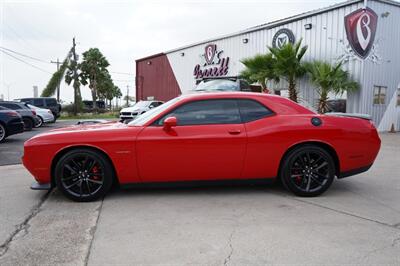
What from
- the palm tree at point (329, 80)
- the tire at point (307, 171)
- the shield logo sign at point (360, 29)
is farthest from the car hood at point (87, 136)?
the shield logo sign at point (360, 29)

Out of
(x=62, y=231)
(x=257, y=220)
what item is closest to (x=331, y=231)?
(x=257, y=220)

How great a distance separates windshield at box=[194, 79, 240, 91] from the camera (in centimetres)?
1038

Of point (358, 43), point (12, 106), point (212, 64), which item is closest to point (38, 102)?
point (12, 106)

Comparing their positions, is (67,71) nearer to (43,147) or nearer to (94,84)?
(94,84)

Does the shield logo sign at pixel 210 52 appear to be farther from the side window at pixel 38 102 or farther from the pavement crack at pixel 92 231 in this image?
the pavement crack at pixel 92 231

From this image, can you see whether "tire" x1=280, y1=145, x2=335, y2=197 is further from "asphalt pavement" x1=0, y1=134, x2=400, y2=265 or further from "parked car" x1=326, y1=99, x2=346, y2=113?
"parked car" x1=326, y1=99, x2=346, y2=113

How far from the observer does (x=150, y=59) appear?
29391 mm

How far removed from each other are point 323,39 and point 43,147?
13.1m

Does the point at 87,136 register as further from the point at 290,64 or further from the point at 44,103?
the point at 44,103

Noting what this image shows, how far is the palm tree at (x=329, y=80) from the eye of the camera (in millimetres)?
13828

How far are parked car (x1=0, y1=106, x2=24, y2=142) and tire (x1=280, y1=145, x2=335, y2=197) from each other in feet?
32.8

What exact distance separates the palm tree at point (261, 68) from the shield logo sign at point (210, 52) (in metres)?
5.92

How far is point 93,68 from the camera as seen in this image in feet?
153

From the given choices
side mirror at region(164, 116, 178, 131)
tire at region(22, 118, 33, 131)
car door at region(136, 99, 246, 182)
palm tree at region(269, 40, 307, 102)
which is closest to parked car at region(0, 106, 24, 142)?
tire at region(22, 118, 33, 131)
